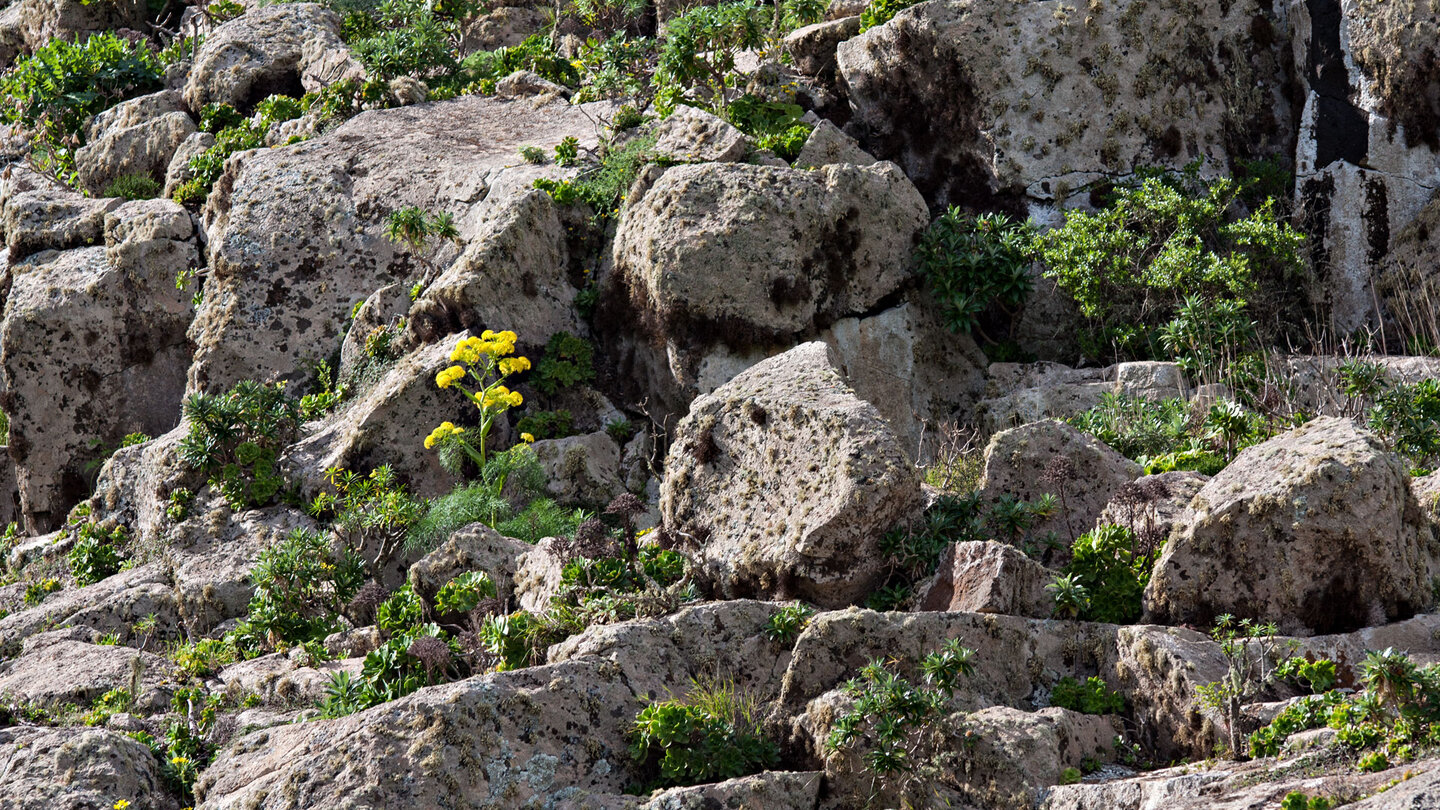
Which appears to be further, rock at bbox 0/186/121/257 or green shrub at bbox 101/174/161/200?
green shrub at bbox 101/174/161/200

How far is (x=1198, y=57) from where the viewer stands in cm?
1622

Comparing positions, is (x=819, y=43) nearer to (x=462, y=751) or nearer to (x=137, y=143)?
(x=137, y=143)

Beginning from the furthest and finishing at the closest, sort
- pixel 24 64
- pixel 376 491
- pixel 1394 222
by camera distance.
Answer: pixel 24 64 → pixel 1394 222 → pixel 376 491

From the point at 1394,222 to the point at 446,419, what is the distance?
1123cm

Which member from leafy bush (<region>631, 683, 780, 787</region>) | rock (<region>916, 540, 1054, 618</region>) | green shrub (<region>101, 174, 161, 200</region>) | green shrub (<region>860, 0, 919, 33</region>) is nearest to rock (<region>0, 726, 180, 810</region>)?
leafy bush (<region>631, 683, 780, 787</region>)

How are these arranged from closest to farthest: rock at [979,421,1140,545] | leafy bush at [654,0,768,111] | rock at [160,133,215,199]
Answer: rock at [979,421,1140,545], leafy bush at [654,0,768,111], rock at [160,133,215,199]

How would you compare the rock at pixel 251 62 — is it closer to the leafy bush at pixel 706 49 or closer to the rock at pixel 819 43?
the leafy bush at pixel 706 49

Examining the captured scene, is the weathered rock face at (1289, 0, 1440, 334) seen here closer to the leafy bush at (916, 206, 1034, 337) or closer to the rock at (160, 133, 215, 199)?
the leafy bush at (916, 206, 1034, 337)

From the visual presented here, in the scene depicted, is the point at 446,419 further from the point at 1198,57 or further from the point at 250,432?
the point at 1198,57

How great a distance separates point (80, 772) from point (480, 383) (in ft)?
18.4

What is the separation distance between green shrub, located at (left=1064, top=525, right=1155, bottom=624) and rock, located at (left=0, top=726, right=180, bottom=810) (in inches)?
265

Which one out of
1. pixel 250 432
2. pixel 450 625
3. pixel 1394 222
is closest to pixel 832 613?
pixel 450 625

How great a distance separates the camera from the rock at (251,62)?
2034cm

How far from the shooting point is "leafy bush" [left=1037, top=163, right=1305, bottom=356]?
1406 centimetres
